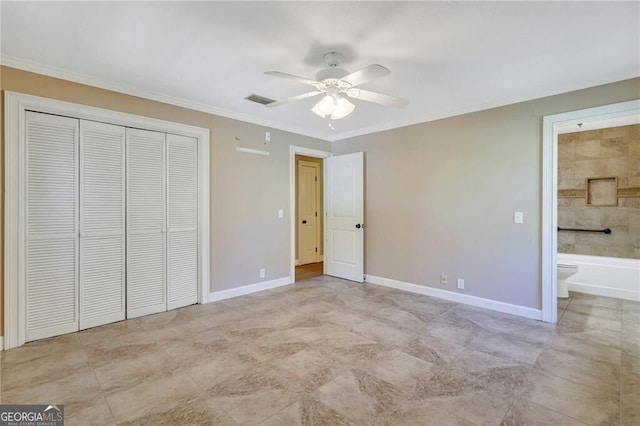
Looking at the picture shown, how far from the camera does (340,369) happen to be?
231 centimetres

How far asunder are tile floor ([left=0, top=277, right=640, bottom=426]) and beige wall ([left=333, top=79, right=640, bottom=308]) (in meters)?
0.62

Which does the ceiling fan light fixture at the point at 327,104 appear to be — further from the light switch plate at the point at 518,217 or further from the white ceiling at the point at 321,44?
the light switch plate at the point at 518,217

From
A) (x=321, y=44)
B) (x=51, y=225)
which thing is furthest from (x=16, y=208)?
(x=321, y=44)

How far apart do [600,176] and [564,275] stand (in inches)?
79.2

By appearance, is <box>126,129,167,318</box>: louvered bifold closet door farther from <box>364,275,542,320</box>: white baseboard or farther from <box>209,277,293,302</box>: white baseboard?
<box>364,275,542,320</box>: white baseboard

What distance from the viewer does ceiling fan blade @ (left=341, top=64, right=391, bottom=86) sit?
2.03 m

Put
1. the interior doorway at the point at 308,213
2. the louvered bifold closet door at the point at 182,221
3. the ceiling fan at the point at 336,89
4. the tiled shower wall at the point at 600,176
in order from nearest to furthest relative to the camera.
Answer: the ceiling fan at the point at 336,89 < the louvered bifold closet door at the point at 182,221 < the tiled shower wall at the point at 600,176 < the interior doorway at the point at 308,213

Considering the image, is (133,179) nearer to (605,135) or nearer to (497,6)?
(497,6)

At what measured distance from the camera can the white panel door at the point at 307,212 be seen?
650cm

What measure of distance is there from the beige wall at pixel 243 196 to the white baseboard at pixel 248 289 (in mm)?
70

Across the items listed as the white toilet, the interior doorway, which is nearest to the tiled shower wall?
the white toilet

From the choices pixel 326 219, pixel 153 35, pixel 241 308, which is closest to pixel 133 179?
pixel 153 35

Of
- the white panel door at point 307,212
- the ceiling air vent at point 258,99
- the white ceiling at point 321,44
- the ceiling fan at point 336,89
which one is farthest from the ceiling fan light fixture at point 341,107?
the white panel door at point 307,212

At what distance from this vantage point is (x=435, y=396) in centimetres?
197
